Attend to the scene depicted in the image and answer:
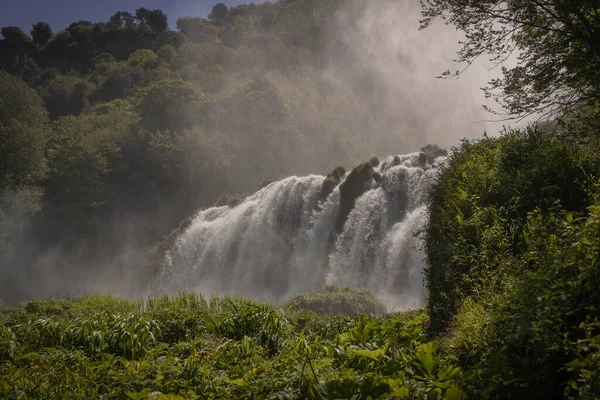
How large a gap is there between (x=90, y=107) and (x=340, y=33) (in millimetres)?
53018

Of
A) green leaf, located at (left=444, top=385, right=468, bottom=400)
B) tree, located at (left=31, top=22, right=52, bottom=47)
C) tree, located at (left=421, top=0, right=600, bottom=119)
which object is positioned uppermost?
tree, located at (left=31, top=22, right=52, bottom=47)

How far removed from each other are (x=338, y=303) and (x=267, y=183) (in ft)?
63.5

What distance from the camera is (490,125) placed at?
67188 millimetres

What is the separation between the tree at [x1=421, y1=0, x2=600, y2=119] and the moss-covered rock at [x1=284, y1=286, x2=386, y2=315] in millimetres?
7614

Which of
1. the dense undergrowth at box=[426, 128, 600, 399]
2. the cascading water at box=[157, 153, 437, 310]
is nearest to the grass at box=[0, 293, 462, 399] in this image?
the dense undergrowth at box=[426, 128, 600, 399]

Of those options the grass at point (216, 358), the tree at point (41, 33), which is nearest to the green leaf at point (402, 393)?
the grass at point (216, 358)

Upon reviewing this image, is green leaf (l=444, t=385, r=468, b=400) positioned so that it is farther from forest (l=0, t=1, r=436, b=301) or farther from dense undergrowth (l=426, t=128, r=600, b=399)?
forest (l=0, t=1, r=436, b=301)

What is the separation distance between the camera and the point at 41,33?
78.7 meters

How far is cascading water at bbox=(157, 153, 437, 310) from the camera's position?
64.7ft

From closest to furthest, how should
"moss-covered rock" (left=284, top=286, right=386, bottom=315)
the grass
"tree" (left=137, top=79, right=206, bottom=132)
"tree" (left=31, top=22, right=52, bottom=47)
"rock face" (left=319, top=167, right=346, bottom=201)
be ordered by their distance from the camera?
the grass < "moss-covered rock" (left=284, top=286, right=386, bottom=315) < "rock face" (left=319, top=167, right=346, bottom=201) < "tree" (left=137, top=79, right=206, bottom=132) < "tree" (left=31, top=22, right=52, bottom=47)

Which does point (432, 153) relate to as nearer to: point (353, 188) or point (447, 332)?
point (353, 188)

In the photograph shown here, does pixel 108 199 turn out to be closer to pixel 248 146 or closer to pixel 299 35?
pixel 248 146

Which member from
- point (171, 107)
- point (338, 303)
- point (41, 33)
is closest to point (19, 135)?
point (171, 107)

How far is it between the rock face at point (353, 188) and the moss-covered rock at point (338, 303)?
9196mm
